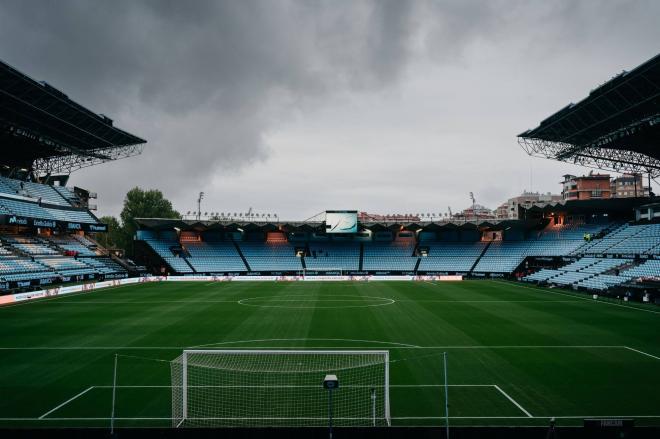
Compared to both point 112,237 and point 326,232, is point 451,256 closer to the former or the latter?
point 326,232

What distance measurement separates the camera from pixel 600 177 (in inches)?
4119

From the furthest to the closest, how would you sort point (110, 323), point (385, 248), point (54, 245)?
1. point (385, 248)
2. point (54, 245)
3. point (110, 323)

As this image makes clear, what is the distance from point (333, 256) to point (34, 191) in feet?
161

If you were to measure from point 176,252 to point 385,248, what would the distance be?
3912 cm

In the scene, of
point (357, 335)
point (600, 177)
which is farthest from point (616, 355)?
point (600, 177)

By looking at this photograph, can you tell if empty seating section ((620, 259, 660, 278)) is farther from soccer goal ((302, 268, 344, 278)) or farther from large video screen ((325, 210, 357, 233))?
soccer goal ((302, 268, 344, 278))

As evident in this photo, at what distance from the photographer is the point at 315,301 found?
37.6m

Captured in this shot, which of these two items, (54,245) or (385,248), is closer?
(54,245)

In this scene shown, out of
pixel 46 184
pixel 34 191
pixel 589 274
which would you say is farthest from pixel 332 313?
pixel 46 184

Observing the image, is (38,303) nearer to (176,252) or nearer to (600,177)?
(176,252)

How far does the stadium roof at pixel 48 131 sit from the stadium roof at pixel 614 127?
2112 inches

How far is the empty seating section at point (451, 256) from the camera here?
70062mm

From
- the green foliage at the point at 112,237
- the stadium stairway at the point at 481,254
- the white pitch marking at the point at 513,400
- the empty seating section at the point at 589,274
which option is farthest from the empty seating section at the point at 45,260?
the empty seating section at the point at 589,274

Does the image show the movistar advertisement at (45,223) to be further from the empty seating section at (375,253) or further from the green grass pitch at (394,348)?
the green grass pitch at (394,348)
